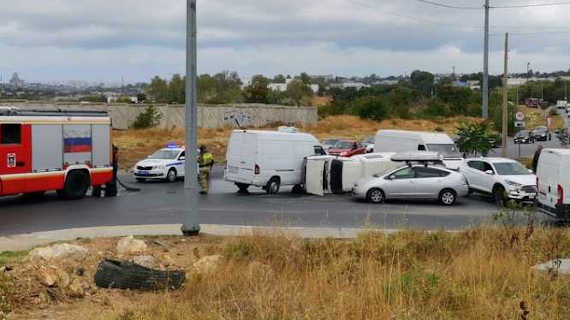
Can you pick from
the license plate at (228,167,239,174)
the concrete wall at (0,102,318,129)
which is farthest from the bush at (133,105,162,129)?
the license plate at (228,167,239,174)

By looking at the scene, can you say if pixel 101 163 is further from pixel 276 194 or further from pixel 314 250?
pixel 314 250

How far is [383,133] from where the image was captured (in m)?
36.8

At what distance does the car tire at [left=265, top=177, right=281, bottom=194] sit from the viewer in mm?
27594

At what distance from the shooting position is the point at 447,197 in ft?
84.1

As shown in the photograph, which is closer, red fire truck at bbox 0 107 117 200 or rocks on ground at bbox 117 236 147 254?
rocks on ground at bbox 117 236 147 254

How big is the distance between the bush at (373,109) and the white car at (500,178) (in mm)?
69192

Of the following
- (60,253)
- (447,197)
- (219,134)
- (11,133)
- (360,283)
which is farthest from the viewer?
(219,134)

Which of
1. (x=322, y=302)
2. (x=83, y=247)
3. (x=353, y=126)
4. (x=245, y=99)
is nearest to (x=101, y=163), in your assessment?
(x=83, y=247)

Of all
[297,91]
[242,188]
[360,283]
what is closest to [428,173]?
[242,188]

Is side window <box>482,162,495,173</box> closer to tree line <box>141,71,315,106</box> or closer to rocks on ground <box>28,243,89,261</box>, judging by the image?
rocks on ground <box>28,243,89,261</box>

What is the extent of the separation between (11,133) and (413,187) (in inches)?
509

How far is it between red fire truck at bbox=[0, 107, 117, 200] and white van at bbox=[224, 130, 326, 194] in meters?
4.40

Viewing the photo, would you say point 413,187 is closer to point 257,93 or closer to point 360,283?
point 360,283

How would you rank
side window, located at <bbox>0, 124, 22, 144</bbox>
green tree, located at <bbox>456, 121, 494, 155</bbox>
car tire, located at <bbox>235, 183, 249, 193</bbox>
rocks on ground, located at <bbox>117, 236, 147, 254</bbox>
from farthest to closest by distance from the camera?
1. green tree, located at <bbox>456, 121, 494, 155</bbox>
2. car tire, located at <bbox>235, 183, 249, 193</bbox>
3. side window, located at <bbox>0, 124, 22, 144</bbox>
4. rocks on ground, located at <bbox>117, 236, 147, 254</bbox>
